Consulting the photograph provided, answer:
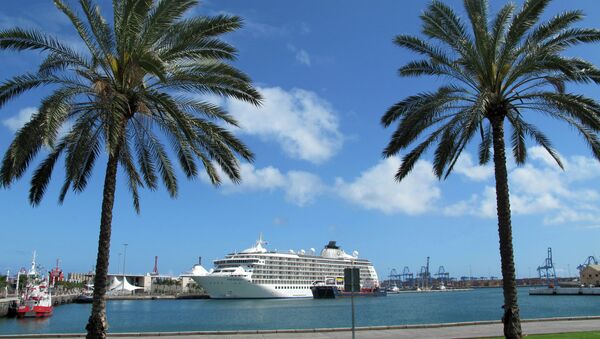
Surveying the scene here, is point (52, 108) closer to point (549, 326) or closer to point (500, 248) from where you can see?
point (500, 248)

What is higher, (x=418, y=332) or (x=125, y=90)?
(x=125, y=90)

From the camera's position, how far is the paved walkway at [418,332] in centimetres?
1830

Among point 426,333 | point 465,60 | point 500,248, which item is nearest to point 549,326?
point 426,333

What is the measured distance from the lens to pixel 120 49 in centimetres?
1282

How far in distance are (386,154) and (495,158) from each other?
3412 millimetres

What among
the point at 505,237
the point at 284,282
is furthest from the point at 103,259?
the point at 284,282

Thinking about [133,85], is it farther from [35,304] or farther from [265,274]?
[265,274]

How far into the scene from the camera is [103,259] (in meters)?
12.6

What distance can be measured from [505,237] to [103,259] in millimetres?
10253

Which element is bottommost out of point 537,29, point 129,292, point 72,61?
point 129,292

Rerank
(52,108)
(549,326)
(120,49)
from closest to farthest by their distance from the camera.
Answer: (52,108) → (120,49) → (549,326)

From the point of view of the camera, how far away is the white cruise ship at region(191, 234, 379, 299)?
9688 centimetres

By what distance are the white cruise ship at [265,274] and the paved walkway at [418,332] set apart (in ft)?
255

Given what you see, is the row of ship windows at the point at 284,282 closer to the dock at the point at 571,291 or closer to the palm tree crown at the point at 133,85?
the dock at the point at 571,291
